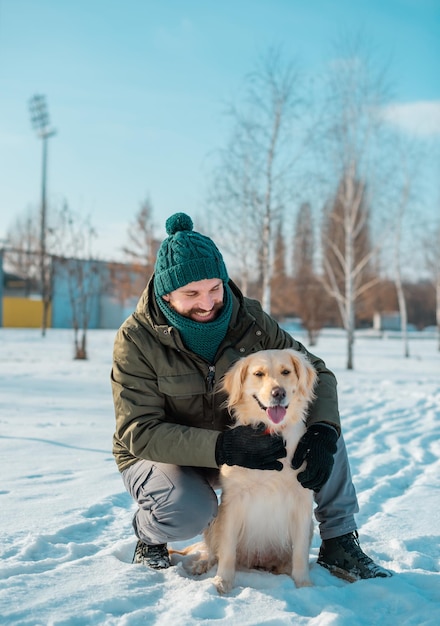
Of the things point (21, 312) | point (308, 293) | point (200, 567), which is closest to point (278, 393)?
point (200, 567)

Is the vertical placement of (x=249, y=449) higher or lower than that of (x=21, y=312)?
lower

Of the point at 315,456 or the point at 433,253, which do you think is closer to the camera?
the point at 315,456

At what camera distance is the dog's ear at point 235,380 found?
2506 mm

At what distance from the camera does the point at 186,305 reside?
266 centimetres

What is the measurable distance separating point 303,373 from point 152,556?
41.6 inches

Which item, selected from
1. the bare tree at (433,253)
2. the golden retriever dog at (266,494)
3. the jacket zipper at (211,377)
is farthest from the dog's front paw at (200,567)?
the bare tree at (433,253)

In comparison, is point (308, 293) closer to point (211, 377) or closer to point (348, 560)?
point (211, 377)

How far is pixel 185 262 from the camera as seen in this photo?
2605mm

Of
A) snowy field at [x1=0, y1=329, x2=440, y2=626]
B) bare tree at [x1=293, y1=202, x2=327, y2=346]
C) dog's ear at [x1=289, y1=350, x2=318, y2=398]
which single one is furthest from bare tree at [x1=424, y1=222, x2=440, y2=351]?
dog's ear at [x1=289, y1=350, x2=318, y2=398]

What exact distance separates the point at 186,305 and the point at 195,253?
249 millimetres

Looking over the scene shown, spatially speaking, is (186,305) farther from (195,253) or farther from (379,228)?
(379,228)

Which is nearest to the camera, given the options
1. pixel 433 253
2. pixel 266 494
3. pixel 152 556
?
pixel 266 494

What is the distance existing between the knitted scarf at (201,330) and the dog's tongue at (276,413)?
1.44 ft

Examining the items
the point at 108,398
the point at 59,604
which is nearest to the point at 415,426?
the point at 108,398
